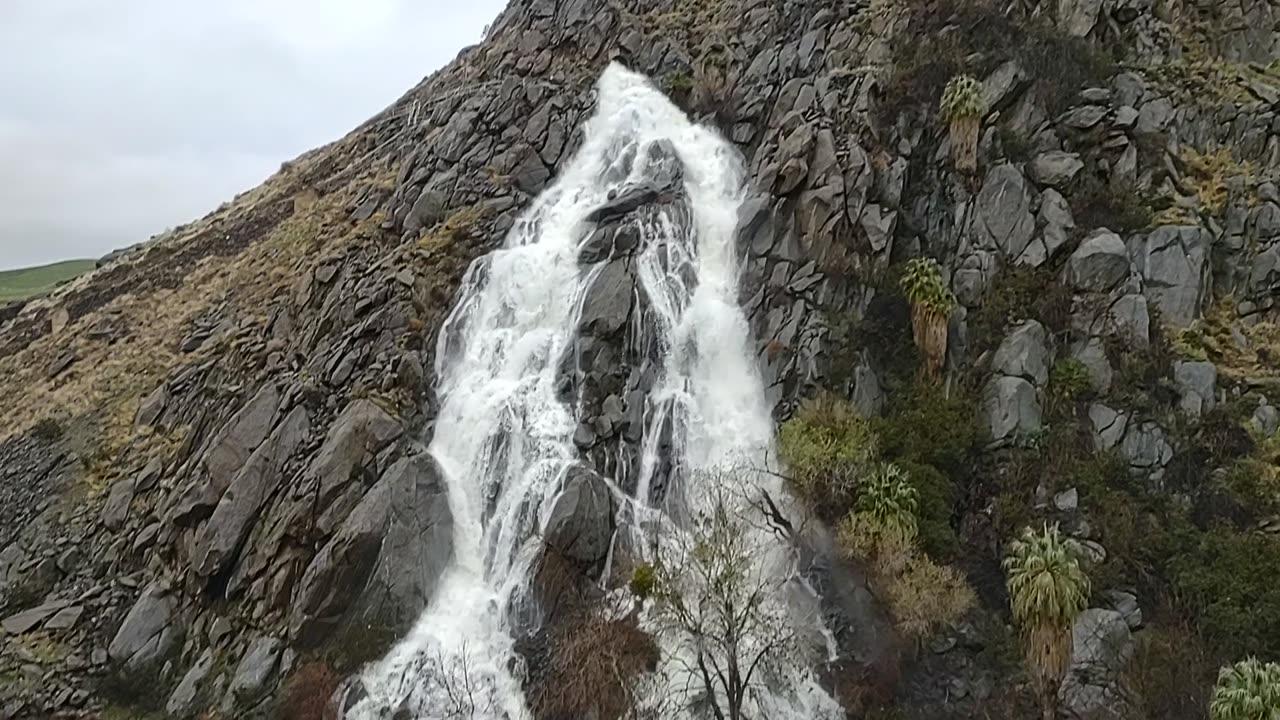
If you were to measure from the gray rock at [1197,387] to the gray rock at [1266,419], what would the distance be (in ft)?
3.80

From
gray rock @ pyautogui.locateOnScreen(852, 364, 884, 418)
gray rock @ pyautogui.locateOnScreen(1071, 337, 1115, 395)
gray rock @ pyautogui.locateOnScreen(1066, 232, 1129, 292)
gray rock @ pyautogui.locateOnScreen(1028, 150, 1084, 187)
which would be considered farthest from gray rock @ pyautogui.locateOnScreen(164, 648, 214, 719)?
gray rock @ pyautogui.locateOnScreen(1028, 150, 1084, 187)

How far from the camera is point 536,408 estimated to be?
29.8 m

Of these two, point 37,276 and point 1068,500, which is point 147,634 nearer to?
point 1068,500

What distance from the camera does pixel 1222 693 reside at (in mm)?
17250

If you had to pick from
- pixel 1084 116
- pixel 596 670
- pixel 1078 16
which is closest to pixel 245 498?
pixel 596 670

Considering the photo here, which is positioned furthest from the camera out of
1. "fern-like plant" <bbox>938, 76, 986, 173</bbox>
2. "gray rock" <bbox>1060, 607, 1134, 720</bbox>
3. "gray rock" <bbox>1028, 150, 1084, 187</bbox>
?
"fern-like plant" <bbox>938, 76, 986, 173</bbox>

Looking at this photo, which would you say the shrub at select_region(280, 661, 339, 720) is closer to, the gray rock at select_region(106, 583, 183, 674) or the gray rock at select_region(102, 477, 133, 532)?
the gray rock at select_region(106, 583, 183, 674)

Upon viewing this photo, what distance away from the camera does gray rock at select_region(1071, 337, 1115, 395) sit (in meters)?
26.3

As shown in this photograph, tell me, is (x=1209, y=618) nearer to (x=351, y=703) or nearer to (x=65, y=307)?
(x=351, y=703)

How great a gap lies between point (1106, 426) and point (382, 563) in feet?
76.7

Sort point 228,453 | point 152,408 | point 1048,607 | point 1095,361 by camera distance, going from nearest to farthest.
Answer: point 1048,607 < point 1095,361 < point 228,453 < point 152,408

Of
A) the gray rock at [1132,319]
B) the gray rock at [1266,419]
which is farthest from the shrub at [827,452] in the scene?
the gray rock at [1266,419]

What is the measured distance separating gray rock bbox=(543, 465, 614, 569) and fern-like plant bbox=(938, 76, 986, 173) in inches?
740

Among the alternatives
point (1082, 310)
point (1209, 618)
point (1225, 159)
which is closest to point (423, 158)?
point (1082, 310)
